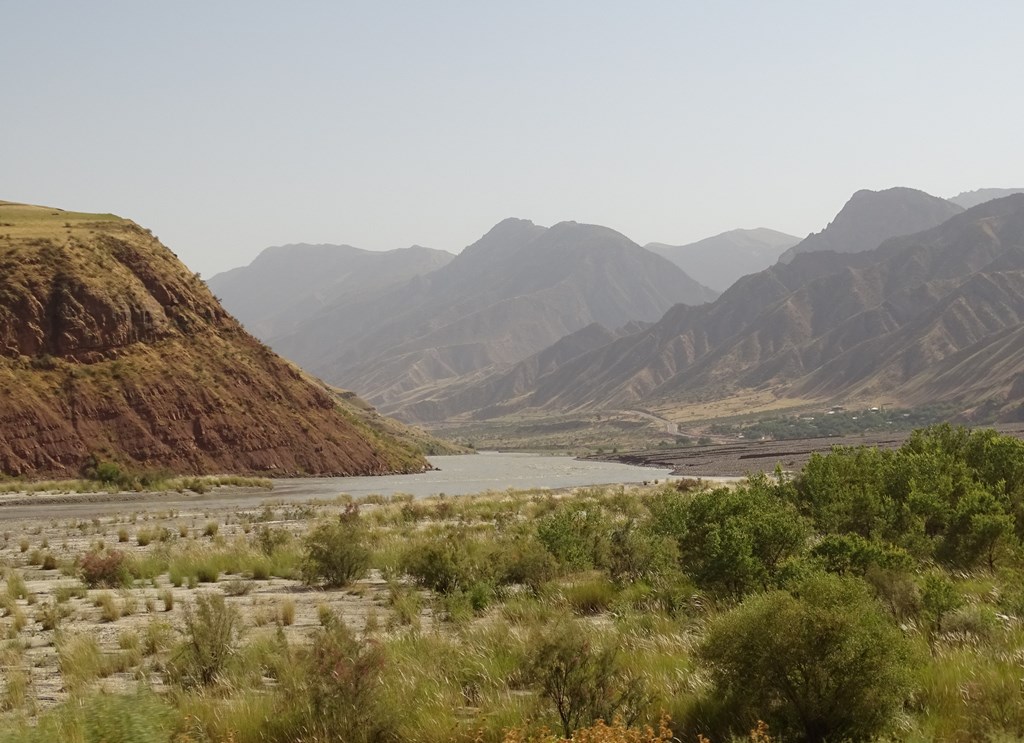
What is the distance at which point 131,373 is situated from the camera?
6184 centimetres

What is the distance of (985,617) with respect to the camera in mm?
9078

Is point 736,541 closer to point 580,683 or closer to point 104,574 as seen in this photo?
point 580,683

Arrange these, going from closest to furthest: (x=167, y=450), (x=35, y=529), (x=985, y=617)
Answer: (x=985, y=617) < (x=35, y=529) < (x=167, y=450)

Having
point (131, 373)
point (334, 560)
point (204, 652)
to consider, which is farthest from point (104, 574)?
point (131, 373)

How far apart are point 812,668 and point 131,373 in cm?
6162

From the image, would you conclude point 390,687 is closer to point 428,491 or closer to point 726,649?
point 726,649

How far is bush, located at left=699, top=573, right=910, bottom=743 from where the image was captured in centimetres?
710

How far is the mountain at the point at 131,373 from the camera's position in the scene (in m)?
56.9

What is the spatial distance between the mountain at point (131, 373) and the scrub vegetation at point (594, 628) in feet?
127

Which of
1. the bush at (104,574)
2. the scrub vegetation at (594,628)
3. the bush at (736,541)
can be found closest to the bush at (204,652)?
the scrub vegetation at (594,628)

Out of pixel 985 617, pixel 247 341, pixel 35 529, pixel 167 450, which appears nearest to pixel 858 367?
pixel 247 341

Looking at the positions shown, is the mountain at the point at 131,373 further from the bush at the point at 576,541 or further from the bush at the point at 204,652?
the bush at the point at 204,652

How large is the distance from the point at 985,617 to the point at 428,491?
156ft

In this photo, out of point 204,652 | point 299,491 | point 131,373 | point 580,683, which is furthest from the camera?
point 131,373
